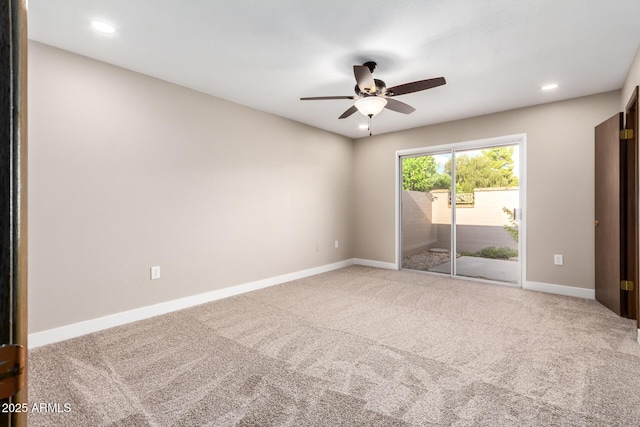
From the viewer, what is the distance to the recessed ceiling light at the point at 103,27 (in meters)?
2.30

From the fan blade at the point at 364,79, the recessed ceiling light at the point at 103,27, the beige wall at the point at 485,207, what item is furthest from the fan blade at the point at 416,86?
the beige wall at the point at 485,207

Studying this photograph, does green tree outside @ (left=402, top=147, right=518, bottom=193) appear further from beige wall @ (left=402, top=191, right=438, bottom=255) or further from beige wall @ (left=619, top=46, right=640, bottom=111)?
beige wall @ (left=619, top=46, right=640, bottom=111)

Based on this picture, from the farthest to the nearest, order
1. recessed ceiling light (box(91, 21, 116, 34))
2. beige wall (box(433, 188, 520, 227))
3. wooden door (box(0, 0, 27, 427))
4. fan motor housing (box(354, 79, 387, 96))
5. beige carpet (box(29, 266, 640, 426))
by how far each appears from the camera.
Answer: beige wall (box(433, 188, 520, 227)), fan motor housing (box(354, 79, 387, 96)), recessed ceiling light (box(91, 21, 116, 34)), beige carpet (box(29, 266, 640, 426)), wooden door (box(0, 0, 27, 427))

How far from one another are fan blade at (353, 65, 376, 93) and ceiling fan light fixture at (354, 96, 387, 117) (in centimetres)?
7

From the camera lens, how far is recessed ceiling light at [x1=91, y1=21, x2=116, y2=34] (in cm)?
230

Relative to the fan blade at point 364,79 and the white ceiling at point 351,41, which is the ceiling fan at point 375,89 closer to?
the fan blade at point 364,79

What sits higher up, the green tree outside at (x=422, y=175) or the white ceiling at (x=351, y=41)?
the white ceiling at (x=351, y=41)

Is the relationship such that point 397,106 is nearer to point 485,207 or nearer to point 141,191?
point 485,207

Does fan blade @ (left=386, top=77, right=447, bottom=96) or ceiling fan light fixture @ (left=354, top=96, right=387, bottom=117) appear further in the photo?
ceiling fan light fixture @ (left=354, top=96, right=387, bottom=117)

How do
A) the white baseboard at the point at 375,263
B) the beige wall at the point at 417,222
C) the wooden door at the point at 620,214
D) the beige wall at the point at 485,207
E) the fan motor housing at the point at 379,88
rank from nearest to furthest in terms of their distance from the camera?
the fan motor housing at the point at 379,88 → the wooden door at the point at 620,214 → the beige wall at the point at 485,207 → the beige wall at the point at 417,222 → the white baseboard at the point at 375,263

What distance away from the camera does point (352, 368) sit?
2150mm

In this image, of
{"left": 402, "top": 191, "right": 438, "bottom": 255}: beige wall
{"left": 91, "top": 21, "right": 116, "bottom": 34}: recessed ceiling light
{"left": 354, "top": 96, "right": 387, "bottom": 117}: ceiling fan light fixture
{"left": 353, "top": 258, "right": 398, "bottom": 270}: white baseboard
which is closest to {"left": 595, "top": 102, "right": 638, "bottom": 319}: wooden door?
{"left": 402, "top": 191, "right": 438, "bottom": 255}: beige wall

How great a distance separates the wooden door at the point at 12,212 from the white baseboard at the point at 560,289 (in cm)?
495

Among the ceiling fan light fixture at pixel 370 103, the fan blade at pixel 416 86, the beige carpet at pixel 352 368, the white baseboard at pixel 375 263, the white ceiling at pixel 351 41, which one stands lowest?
the beige carpet at pixel 352 368
